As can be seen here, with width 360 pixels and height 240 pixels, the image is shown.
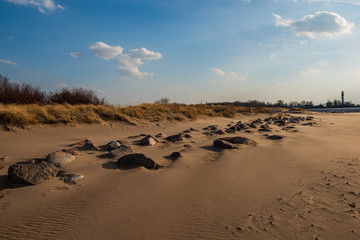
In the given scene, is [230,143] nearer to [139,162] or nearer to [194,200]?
[139,162]

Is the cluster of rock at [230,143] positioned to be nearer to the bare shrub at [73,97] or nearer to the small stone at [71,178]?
the small stone at [71,178]

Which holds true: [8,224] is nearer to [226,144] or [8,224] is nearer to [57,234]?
[57,234]

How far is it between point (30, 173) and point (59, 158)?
26.7 inches

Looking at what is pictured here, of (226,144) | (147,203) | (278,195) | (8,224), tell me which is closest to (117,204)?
(147,203)

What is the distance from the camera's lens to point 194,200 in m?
2.24

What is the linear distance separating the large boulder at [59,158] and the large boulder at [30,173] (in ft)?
1.18

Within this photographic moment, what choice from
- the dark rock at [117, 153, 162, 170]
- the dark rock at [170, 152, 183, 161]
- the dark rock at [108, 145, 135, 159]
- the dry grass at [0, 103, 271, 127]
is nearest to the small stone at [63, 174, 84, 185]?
the dark rock at [117, 153, 162, 170]

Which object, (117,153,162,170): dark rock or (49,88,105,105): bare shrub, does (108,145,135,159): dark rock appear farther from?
(49,88,105,105): bare shrub

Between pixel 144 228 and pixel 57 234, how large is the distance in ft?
2.14

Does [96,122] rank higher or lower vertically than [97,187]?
higher

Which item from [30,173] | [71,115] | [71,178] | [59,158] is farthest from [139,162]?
[71,115]

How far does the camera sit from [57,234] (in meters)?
1.67

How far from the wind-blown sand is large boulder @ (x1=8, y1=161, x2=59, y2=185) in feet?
0.31

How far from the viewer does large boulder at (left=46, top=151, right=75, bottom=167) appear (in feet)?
10.2
